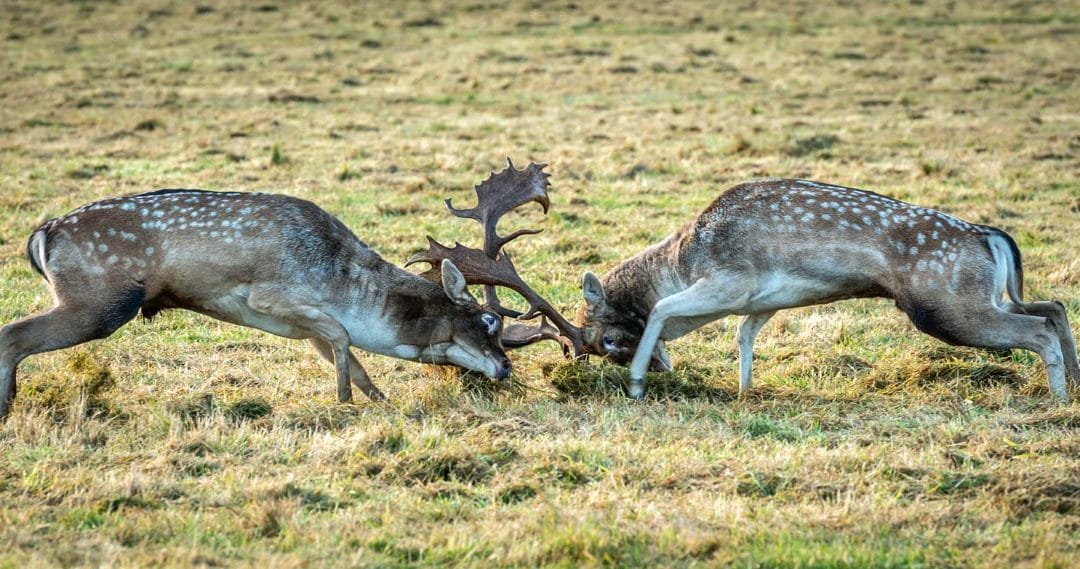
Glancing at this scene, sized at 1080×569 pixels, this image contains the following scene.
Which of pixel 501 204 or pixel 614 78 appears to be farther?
pixel 614 78

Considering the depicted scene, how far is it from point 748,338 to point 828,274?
975mm

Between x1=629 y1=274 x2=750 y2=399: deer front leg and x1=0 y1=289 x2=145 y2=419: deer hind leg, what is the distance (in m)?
3.21

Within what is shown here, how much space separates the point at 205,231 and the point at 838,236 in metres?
3.92

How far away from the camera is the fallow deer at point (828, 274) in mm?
7895

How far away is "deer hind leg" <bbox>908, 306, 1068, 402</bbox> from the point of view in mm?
7828

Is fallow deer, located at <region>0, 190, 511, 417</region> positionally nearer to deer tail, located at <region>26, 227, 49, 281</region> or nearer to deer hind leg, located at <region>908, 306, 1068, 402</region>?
deer tail, located at <region>26, 227, 49, 281</region>

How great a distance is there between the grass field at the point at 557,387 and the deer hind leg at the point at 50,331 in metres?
0.26

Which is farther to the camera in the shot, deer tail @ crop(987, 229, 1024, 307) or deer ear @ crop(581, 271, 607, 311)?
deer ear @ crop(581, 271, 607, 311)

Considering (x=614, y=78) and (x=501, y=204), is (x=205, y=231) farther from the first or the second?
(x=614, y=78)

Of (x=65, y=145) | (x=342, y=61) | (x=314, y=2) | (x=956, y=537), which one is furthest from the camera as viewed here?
(x=314, y=2)

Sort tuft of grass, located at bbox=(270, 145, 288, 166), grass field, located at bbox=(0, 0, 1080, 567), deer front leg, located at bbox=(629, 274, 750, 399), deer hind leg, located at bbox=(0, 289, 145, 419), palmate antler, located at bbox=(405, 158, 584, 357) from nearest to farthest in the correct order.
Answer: grass field, located at bbox=(0, 0, 1080, 567) → deer hind leg, located at bbox=(0, 289, 145, 419) → deer front leg, located at bbox=(629, 274, 750, 399) → palmate antler, located at bbox=(405, 158, 584, 357) → tuft of grass, located at bbox=(270, 145, 288, 166)

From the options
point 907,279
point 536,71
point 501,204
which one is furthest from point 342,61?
point 907,279

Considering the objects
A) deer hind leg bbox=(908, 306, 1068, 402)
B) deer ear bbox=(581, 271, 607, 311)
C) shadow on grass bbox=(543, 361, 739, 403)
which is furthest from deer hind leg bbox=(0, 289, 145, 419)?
deer hind leg bbox=(908, 306, 1068, 402)

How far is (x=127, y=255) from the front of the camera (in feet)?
25.6
